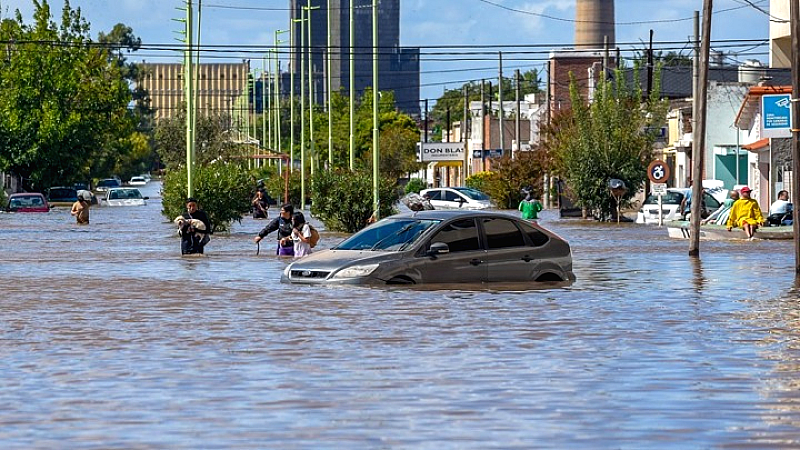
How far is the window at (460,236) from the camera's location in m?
25.2

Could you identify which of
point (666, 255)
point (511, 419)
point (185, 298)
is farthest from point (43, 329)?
point (666, 255)

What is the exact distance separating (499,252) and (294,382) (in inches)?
451

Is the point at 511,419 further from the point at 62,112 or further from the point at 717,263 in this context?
the point at 62,112

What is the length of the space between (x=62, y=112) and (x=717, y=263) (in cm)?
6954

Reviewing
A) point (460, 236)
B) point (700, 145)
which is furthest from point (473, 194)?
point (460, 236)

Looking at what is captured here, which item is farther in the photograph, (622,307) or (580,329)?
(622,307)

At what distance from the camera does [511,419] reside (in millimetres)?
11992

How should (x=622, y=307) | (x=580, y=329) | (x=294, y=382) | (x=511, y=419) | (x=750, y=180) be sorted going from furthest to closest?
(x=750, y=180) → (x=622, y=307) → (x=580, y=329) → (x=294, y=382) → (x=511, y=419)

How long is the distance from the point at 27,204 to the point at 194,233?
1934 inches

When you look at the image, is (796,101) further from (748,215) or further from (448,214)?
(748,215)

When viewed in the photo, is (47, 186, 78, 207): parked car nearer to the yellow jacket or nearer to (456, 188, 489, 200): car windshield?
(456, 188, 489, 200): car windshield

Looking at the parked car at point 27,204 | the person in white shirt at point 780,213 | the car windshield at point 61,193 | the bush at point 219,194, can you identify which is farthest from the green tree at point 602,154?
the car windshield at point 61,193

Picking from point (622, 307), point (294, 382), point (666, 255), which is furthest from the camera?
point (666, 255)

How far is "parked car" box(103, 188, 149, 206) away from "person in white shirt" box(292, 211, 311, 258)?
2590 inches
